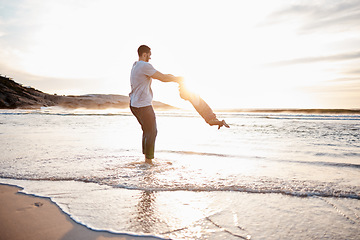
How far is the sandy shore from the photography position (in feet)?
6.21

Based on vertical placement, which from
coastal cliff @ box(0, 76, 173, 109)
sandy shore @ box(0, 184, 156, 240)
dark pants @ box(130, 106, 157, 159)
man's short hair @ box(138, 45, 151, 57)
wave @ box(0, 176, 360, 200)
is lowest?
Answer: sandy shore @ box(0, 184, 156, 240)

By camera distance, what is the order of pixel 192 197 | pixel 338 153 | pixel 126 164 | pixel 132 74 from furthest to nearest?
pixel 338 153 → pixel 132 74 → pixel 126 164 → pixel 192 197

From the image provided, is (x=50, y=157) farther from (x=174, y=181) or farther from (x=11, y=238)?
(x=11, y=238)

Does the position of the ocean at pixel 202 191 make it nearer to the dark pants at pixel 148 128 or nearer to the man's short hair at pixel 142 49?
the dark pants at pixel 148 128

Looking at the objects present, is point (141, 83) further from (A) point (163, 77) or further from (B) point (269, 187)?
(B) point (269, 187)

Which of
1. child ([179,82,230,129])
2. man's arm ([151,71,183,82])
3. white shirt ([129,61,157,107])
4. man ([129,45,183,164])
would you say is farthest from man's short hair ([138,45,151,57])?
child ([179,82,230,129])

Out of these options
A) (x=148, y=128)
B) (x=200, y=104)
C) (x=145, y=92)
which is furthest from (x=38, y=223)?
(x=200, y=104)

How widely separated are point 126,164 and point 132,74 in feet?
5.39

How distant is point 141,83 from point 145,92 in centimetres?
18

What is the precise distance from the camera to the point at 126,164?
4461mm

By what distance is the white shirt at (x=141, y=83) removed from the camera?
4.57 meters

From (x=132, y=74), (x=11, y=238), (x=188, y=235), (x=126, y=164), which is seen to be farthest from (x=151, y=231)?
(x=132, y=74)

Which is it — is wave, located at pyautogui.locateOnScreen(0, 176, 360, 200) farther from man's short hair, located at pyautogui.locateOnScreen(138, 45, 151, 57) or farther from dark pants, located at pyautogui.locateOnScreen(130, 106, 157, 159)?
man's short hair, located at pyautogui.locateOnScreen(138, 45, 151, 57)

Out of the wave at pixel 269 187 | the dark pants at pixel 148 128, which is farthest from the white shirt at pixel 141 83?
the wave at pixel 269 187
